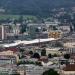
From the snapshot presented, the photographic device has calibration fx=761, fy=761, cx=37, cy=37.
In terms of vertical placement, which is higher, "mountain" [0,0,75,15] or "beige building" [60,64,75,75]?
"mountain" [0,0,75,15]

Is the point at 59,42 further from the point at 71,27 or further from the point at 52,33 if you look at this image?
the point at 71,27

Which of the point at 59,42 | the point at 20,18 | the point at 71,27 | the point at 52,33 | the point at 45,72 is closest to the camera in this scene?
the point at 45,72

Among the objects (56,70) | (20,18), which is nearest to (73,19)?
(20,18)

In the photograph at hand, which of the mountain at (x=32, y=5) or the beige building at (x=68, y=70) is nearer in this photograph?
the beige building at (x=68, y=70)

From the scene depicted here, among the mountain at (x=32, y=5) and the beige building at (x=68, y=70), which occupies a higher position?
the mountain at (x=32, y=5)

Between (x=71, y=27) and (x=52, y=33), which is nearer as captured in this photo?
(x=52, y=33)

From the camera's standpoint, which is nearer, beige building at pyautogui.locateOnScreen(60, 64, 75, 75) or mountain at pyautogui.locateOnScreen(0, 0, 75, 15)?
beige building at pyautogui.locateOnScreen(60, 64, 75, 75)

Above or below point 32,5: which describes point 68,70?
below

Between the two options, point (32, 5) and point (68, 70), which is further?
point (32, 5)
